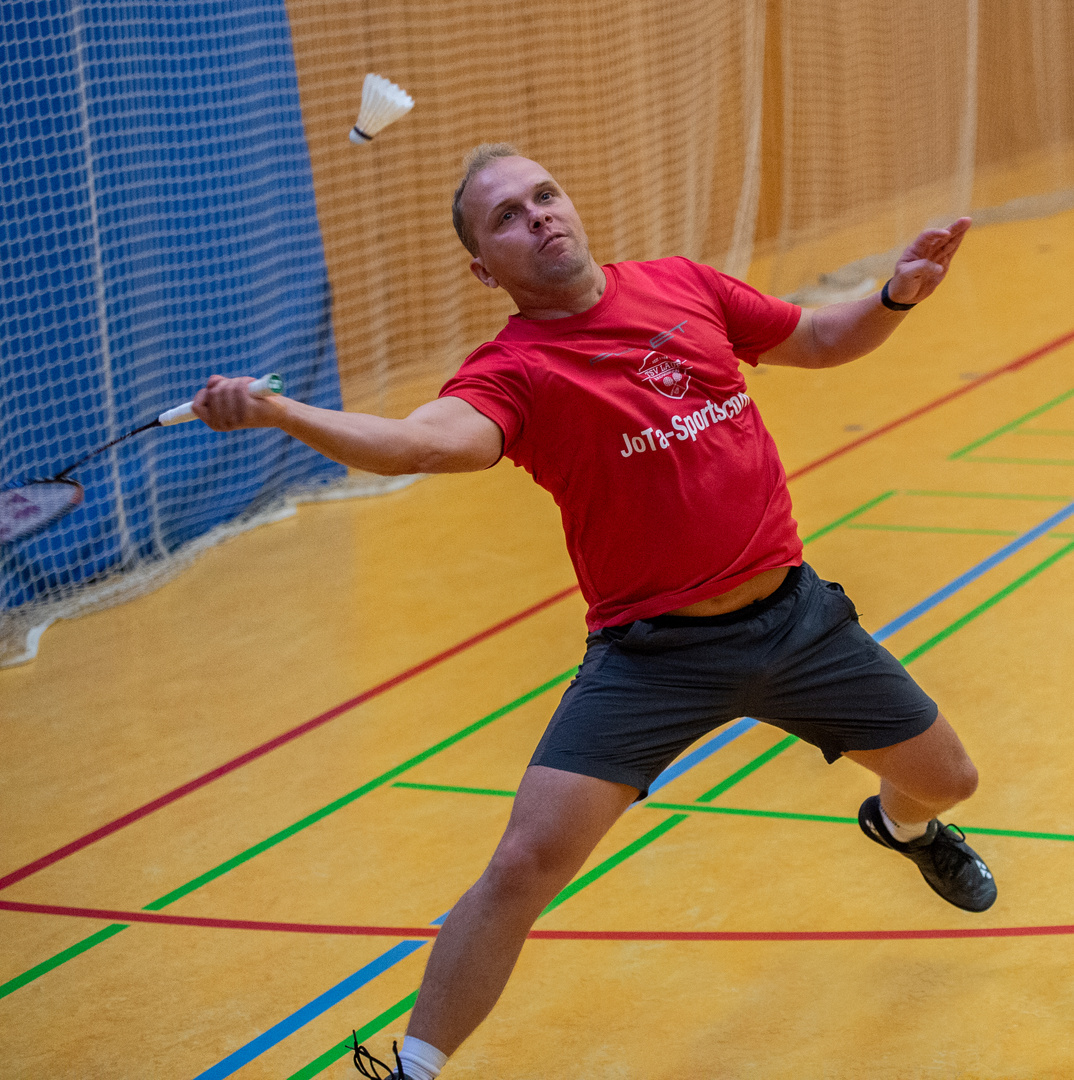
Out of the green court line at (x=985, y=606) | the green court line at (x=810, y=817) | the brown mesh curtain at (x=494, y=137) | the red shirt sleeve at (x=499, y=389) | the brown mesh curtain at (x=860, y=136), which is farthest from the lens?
the brown mesh curtain at (x=860, y=136)

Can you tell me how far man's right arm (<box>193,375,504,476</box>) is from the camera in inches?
79.8

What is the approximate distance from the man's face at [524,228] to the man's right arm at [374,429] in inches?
12.0

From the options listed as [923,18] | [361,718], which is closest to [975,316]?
[923,18]

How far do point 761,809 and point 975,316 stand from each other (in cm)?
541

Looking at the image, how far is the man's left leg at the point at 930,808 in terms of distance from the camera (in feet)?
8.43

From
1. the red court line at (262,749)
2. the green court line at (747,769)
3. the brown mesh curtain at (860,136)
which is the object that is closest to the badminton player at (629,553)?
the green court line at (747,769)

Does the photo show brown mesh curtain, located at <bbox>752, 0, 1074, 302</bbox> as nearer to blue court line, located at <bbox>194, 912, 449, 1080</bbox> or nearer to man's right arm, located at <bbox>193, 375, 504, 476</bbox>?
blue court line, located at <bbox>194, 912, 449, 1080</bbox>

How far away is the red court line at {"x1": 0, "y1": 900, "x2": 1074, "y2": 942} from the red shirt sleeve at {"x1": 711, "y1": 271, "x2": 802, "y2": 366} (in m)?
1.19

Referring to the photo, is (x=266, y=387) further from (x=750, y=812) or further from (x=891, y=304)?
(x=750, y=812)

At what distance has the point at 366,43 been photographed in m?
6.74

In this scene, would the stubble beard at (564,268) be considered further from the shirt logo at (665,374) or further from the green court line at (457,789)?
the green court line at (457,789)

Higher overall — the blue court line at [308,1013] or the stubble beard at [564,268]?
the stubble beard at [564,268]

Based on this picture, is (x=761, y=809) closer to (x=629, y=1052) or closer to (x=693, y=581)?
(x=629, y=1052)

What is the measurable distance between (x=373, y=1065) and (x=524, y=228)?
1552 mm
